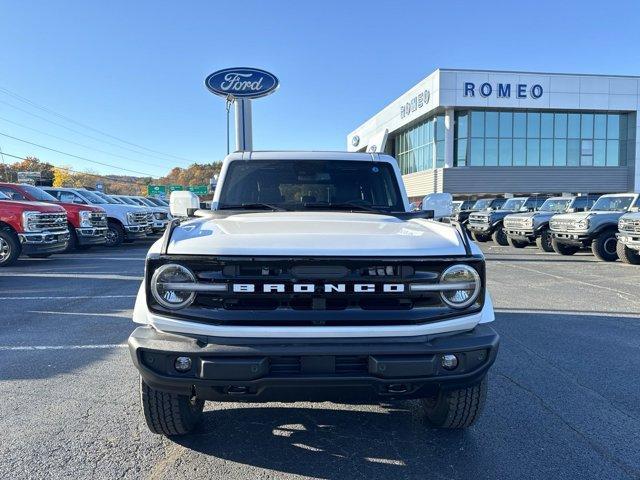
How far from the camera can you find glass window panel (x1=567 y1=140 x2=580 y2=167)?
3394cm

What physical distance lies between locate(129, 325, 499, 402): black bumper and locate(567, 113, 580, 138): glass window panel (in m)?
36.2

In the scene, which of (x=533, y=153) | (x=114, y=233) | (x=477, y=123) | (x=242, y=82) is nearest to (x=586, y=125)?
(x=533, y=153)

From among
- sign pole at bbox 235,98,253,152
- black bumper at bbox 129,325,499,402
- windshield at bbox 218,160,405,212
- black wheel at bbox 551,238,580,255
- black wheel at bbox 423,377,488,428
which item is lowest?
black wheel at bbox 423,377,488,428

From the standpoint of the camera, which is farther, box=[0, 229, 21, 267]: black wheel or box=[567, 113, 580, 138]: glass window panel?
box=[567, 113, 580, 138]: glass window panel

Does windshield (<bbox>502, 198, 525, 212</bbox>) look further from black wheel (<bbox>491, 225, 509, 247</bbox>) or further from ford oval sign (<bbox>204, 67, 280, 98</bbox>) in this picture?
ford oval sign (<bbox>204, 67, 280, 98</bbox>)

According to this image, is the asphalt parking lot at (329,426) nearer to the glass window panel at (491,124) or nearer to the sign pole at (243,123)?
the sign pole at (243,123)

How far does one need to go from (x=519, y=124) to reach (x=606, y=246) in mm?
22831

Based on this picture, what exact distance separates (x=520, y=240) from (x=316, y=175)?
42.8 ft

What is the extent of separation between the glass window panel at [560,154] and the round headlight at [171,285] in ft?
118

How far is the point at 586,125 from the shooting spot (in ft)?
111

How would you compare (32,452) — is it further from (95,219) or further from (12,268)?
(95,219)

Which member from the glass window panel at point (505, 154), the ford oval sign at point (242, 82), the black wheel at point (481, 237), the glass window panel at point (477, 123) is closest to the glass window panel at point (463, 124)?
the glass window panel at point (477, 123)

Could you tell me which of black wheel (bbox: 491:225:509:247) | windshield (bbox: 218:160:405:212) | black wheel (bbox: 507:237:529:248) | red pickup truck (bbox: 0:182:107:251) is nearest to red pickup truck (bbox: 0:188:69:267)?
red pickup truck (bbox: 0:182:107:251)

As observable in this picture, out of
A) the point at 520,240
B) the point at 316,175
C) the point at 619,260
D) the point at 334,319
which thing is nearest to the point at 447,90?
the point at 520,240
